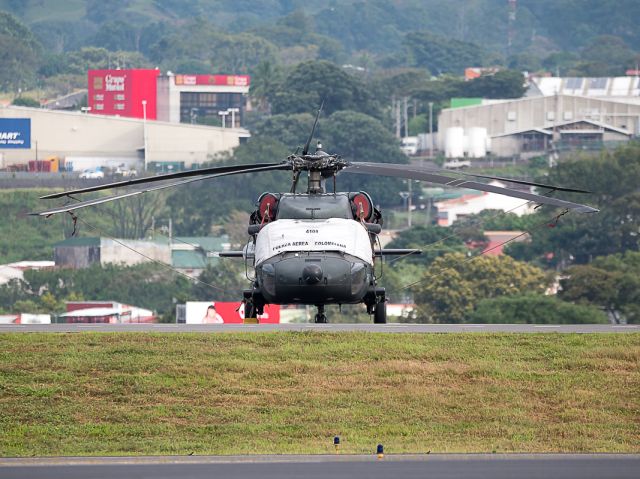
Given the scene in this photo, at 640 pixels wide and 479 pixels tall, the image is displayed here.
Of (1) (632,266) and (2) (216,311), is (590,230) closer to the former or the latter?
(1) (632,266)

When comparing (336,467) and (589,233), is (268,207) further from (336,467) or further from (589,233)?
(589,233)

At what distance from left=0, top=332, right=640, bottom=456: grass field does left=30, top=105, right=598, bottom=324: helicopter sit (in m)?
1.05

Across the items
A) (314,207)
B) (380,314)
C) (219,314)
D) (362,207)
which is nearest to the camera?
(314,207)

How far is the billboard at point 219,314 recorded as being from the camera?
80725 mm

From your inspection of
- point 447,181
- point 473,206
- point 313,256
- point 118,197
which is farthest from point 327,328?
point 473,206

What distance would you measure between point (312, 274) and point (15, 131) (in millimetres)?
168601

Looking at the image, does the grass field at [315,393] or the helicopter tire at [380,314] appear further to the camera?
the helicopter tire at [380,314]

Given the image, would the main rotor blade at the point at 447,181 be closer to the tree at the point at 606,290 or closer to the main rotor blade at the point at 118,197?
the main rotor blade at the point at 118,197

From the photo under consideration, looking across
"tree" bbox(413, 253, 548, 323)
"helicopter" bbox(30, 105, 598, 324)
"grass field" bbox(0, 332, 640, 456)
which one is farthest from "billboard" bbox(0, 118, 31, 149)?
"grass field" bbox(0, 332, 640, 456)

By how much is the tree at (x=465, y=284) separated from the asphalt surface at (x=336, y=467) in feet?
241

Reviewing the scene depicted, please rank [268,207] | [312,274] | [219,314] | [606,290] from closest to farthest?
[312,274] < [268,207] < [219,314] < [606,290]

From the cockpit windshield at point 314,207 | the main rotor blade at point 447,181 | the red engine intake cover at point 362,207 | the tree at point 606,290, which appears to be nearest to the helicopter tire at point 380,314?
the red engine intake cover at point 362,207

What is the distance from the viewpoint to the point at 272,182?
168500mm

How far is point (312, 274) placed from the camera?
107ft
